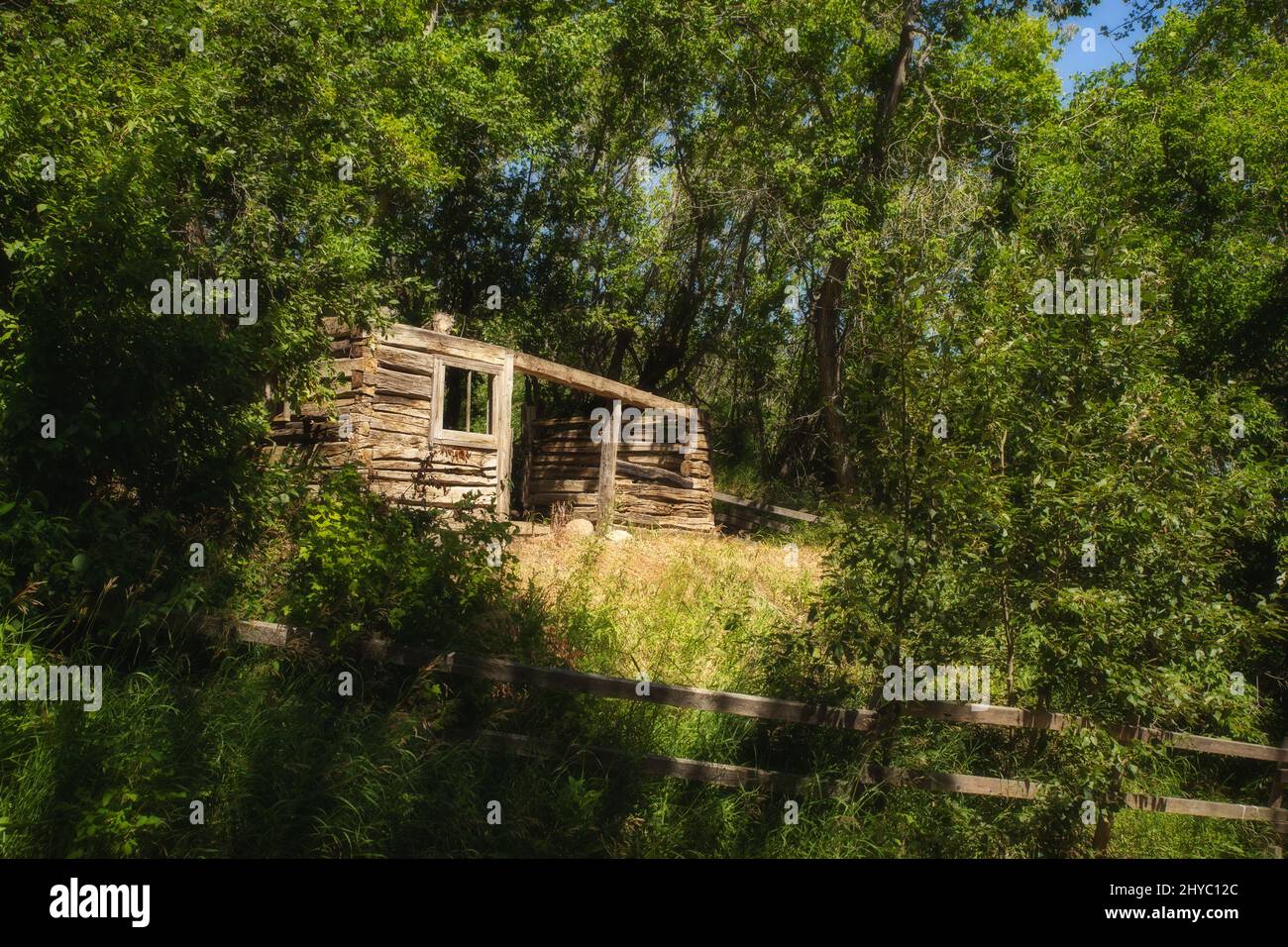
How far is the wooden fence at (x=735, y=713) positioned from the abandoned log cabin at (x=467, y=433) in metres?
3.46

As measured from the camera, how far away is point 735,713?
19.8 ft

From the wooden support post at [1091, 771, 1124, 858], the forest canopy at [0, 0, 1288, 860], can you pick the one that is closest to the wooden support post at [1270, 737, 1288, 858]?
the forest canopy at [0, 0, 1288, 860]

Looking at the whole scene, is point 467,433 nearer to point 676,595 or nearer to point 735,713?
point 676,595

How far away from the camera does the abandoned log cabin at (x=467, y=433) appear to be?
12.0 metres

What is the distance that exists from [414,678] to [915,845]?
344cm

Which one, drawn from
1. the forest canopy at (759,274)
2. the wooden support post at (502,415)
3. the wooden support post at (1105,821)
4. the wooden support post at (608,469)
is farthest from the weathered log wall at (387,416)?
the wooden support post at (1105,821)

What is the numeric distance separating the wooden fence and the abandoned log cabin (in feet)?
11.4

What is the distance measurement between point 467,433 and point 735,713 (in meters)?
7.79

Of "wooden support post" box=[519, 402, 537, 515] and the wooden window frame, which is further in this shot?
"wooden support post" box=[519, 402, 537, 515]

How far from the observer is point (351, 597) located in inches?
230

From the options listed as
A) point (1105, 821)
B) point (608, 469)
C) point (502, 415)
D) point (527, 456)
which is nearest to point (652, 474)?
point (608, 469)

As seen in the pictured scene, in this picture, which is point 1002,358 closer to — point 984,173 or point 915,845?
point 915,845

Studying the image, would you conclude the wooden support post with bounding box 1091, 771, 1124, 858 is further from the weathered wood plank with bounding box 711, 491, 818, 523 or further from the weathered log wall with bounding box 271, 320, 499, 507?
the weathered wood plank with bounding box 711, 491, 818, 523

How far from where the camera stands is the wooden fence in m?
5.76
